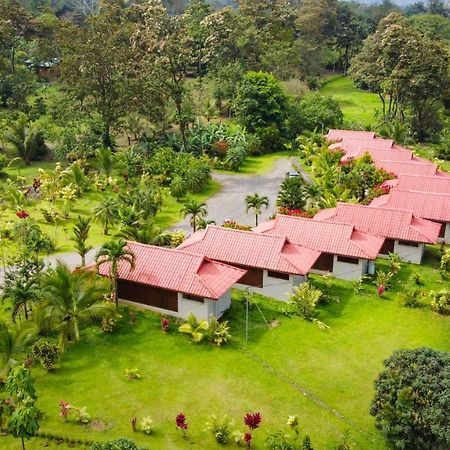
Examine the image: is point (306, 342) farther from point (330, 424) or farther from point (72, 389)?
point (72, 389)

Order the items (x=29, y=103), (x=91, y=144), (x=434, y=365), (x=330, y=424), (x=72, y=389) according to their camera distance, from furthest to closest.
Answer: (x=29, y=103), (x=91, y=144), (x=72, y=389), (x=330, y=424), (x=434, y=365)

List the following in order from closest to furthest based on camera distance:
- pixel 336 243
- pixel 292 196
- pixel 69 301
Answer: pixel 69 301 → pixel 336 243 → pixel 292 196

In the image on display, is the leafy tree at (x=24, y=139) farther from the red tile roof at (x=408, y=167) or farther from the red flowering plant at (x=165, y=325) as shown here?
the red flowering plant at (x=165, y=325)

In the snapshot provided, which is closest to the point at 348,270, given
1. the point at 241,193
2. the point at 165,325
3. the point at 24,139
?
the point at 165,325

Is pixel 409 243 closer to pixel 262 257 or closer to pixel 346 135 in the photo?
pixel 262 257

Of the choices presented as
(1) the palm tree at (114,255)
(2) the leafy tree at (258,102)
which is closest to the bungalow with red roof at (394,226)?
(1) the palm tree at (114,255)

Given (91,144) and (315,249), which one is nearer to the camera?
(315,249)

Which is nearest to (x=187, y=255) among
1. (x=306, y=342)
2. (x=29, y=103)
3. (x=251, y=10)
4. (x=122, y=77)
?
(x=306, y=342)
